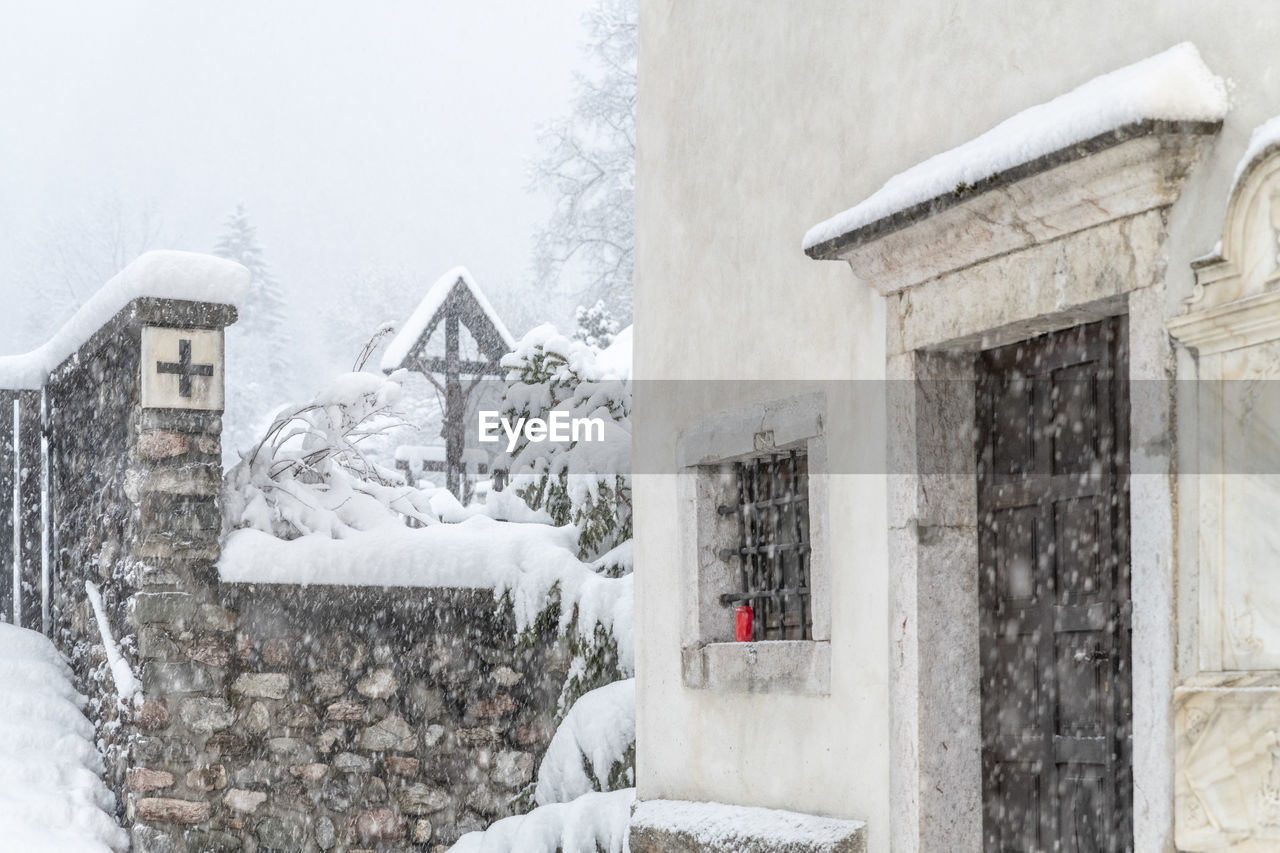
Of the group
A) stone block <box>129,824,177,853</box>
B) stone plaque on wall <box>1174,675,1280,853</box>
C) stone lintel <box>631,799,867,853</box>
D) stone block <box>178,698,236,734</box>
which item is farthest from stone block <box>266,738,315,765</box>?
stone plaque on wall <box>1174,675,1280,853</box>

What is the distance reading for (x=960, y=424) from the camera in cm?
395

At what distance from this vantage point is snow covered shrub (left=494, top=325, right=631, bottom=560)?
23.9 ft

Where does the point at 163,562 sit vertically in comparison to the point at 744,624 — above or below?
above

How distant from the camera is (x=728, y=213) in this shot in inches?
195

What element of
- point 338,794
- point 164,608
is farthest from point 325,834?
point 164,608

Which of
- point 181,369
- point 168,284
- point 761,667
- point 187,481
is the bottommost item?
point 761,667

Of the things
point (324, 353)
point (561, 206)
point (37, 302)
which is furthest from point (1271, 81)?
point (324, 353)

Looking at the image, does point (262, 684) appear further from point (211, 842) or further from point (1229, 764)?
point (1229, 764)

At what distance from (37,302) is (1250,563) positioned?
1554 inches

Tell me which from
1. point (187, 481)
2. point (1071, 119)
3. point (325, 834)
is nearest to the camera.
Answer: point (1071, 119)

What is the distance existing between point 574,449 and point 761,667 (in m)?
3.08

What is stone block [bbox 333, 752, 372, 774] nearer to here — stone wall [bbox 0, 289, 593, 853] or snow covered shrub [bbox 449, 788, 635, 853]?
stone wall [bbox 0, 289, 593, 853]

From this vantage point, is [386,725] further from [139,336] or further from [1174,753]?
[1174,753]

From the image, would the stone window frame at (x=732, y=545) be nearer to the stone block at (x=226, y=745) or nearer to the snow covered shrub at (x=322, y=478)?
the snow covered shrub at (x=322, y=478)
